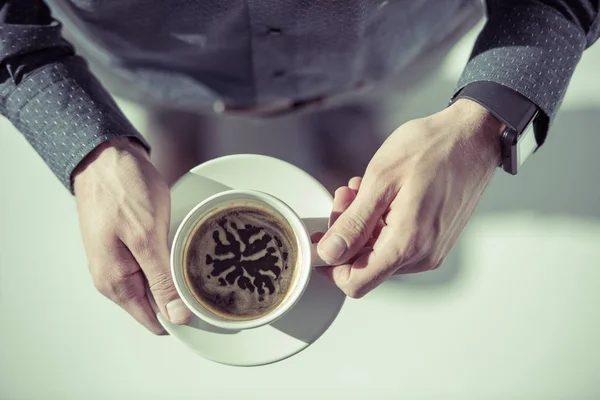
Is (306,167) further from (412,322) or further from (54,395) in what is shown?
(54,395)

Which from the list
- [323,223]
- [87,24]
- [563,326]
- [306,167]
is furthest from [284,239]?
[563,326]

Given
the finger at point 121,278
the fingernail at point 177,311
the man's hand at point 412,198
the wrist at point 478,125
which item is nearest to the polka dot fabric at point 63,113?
the finger at point 121,278

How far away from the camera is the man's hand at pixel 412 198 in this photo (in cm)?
58

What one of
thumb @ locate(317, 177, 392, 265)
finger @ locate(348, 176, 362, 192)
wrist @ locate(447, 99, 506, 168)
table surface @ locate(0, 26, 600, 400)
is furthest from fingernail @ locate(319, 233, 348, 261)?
table surface @ locate(0, 26, 600, 400)

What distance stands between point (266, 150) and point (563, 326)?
661 mm

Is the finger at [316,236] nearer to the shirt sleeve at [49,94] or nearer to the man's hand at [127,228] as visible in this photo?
the man's hand at [127,228]

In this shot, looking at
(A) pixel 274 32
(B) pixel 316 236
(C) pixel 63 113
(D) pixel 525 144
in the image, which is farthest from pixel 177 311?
(D) pixel 525 144

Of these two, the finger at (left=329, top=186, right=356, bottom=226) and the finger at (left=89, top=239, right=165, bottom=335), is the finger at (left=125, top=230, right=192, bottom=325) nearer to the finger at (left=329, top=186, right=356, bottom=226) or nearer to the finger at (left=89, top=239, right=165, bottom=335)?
the finger at (left=89, top=239, right=165, bottom=335)

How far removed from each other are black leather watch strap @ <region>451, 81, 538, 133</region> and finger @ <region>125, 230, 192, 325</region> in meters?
0.45

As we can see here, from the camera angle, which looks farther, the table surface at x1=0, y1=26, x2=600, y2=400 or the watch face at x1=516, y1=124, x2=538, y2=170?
the table surface at x1=0, y1=26, x2=600, y2=400

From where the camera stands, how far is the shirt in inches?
24.5

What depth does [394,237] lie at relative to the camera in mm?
579

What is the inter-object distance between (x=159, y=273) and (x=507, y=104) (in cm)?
49

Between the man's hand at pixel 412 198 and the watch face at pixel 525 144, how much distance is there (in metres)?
0.03
